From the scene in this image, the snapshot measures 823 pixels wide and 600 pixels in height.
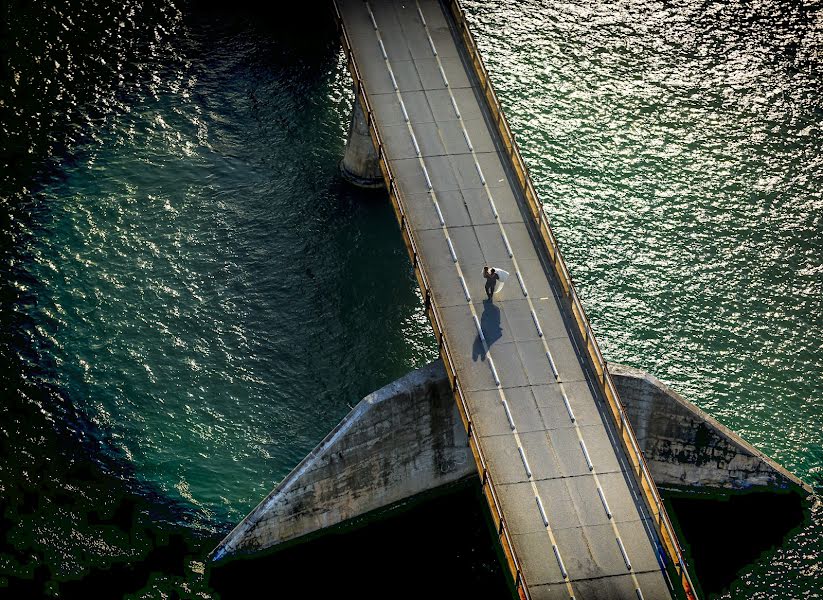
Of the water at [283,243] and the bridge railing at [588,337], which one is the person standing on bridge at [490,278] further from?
the water at [283,243]

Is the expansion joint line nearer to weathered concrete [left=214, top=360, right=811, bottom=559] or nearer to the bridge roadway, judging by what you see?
the bridge roadway

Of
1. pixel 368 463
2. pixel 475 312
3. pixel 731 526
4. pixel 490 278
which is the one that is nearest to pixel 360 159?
pixel 475 312

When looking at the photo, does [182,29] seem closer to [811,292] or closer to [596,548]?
[811,292]

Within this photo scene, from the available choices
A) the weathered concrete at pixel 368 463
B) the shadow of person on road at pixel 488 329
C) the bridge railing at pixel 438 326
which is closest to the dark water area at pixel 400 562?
the weathered concrete at pixel 368 463

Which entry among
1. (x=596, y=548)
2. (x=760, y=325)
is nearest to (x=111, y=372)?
(x=596, y=548)

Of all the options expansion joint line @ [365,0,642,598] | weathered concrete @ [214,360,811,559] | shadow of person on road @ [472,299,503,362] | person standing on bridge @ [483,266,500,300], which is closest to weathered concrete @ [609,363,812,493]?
weathered concrete @ [214,360,811,559]

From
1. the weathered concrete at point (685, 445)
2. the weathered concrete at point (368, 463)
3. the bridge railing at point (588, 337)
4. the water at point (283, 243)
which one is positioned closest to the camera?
the bridge railing at point (588, 337)
